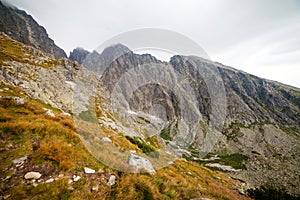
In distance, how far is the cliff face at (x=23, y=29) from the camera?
5416 inches

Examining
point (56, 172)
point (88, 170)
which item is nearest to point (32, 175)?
point (56, 172)

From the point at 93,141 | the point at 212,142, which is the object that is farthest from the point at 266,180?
the point at 93,141

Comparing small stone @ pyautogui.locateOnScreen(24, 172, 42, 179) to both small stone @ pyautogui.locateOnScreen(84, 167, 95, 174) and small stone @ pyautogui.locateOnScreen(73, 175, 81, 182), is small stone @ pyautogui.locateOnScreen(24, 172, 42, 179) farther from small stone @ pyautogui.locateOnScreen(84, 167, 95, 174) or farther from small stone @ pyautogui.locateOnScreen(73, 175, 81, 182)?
small stone @ pyautogui.locateOnScreen(84, 167, 95, 174)

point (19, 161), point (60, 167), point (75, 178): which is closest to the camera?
point (75, 178)

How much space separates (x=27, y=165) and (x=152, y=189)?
501cm

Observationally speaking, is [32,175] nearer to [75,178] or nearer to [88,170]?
[75,178]

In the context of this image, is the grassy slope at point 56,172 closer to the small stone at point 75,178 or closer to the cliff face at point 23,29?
the small stone at point 75,178

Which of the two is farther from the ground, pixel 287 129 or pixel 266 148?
pixel 287 129

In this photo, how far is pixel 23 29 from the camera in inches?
6078

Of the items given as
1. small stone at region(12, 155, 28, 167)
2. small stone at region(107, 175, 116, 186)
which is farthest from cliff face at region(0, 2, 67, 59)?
small stone at region(107, 175, 116, 186)

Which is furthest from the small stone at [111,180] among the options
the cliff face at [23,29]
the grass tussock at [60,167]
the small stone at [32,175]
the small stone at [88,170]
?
the cliff face at [23,29]

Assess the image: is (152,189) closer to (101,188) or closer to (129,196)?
(129,196)

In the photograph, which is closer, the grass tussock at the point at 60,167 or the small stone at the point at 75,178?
the grass tussock at the point at 60,167

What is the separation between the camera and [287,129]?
654 feet
